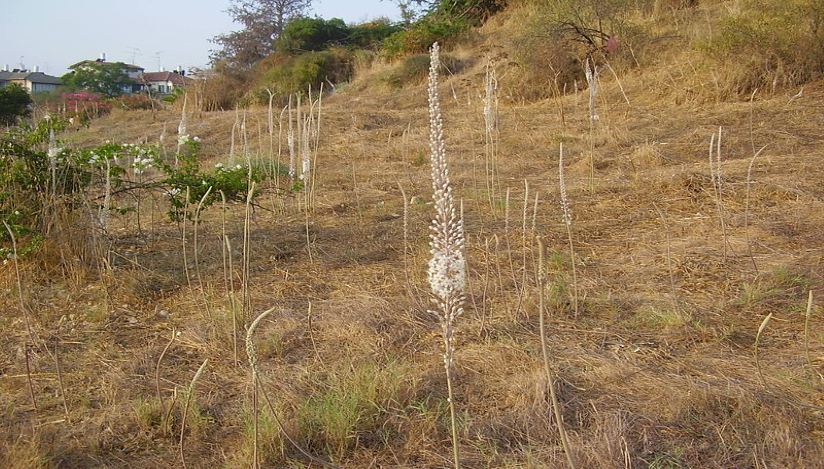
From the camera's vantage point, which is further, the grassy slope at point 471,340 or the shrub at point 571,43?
the shrub at point 571,43

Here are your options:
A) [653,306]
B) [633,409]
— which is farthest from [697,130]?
[633,409]

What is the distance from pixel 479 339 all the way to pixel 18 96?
19.8 metres

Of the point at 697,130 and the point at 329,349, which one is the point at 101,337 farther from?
the point at 697,130

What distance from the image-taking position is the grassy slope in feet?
8.13

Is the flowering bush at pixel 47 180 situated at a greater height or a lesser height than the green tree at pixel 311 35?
lesser

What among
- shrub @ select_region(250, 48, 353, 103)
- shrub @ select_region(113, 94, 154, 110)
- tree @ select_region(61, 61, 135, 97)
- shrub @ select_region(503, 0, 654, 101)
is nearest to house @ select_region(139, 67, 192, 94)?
shrub @ select_region(113, 94, 154, 110)

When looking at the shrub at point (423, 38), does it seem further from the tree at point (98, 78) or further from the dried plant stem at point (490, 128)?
the tree at point (98, 78)

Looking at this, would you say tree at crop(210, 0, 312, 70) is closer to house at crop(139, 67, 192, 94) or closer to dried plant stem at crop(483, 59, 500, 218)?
house at crop(139, 67, 192, 94)

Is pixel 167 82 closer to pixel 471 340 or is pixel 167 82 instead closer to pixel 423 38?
pixel 423 38

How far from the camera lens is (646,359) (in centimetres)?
302

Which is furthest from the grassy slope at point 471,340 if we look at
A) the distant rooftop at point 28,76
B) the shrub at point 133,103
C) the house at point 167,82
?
the distant rooftop at point 28,76

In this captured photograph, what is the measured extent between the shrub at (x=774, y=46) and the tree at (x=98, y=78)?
3008 cm

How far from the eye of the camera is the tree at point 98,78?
32.6 m

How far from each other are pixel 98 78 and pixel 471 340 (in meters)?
35.0
